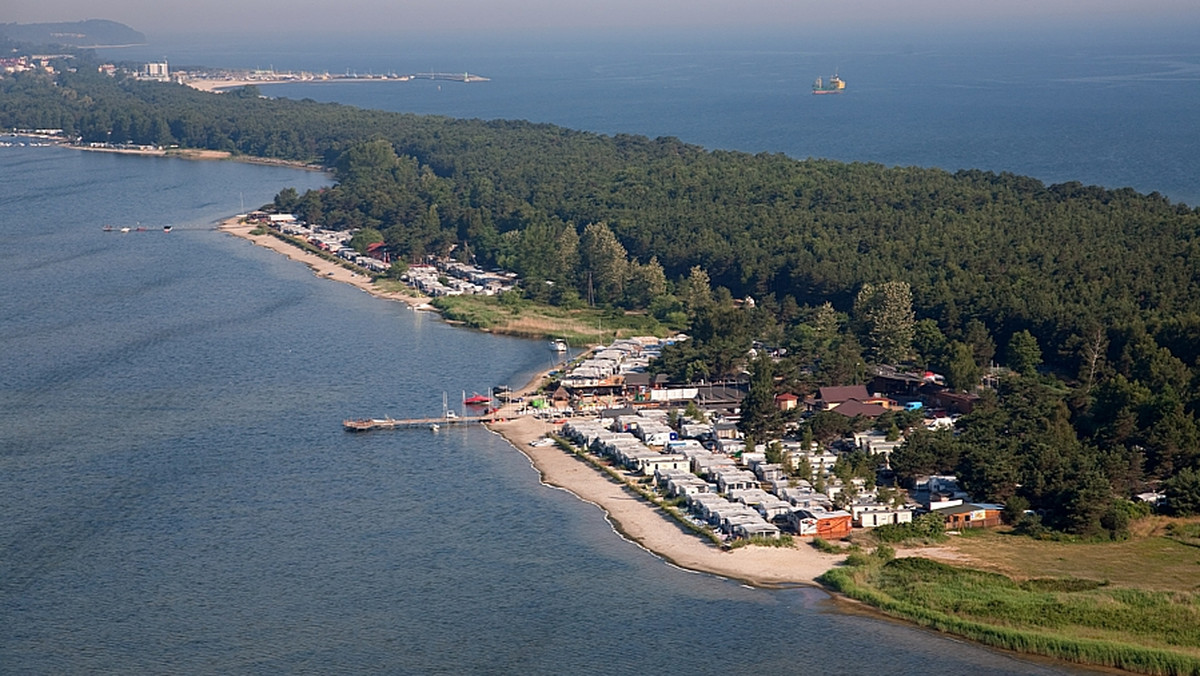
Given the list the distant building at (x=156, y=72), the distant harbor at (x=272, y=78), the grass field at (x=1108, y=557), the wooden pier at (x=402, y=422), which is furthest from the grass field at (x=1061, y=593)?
the distant building at (x=156, y=72)

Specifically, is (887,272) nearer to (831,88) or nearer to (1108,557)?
(1108,557)

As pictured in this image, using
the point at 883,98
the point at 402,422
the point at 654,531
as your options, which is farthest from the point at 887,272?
the point at 883,98

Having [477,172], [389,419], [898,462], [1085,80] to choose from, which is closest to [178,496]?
[389,419]

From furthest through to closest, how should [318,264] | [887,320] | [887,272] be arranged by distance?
[318,264], [887,272], [887,320]

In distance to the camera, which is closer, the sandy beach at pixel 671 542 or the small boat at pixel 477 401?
the sandy beach at pixel 671 542

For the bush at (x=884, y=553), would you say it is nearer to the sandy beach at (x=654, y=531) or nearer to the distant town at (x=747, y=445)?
the sandy beach at (x=654, y=531)

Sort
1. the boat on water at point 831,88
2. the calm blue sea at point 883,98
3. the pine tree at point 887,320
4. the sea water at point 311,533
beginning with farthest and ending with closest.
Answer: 1. the boat on water at point 831,88
2. the calm blue sea at point 883,98
3. the pine tree at point 887,320
4. the sea water at point 311,533
